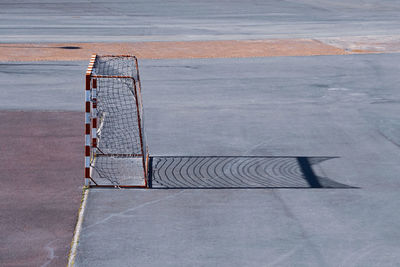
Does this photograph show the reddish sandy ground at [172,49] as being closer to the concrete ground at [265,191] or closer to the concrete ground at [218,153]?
the concrete ground at [218,153]

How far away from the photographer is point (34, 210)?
1208cm

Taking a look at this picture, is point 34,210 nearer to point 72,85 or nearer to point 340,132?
point 340,132

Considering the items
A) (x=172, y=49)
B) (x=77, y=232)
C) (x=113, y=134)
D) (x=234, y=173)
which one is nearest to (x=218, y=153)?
(x=234, y=173)

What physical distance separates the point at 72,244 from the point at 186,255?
189cm

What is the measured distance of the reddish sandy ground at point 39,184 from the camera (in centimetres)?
A: 1055

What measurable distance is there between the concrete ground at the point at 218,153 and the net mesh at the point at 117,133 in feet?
1.81

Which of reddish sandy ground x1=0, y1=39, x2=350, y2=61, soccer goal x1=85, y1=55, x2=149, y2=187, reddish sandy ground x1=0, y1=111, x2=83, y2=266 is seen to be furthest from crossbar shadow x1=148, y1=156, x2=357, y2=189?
reddish sandy ground x1=0, y1=39, x2=350, y2=61

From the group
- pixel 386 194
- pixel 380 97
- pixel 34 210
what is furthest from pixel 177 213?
pixel 380 97

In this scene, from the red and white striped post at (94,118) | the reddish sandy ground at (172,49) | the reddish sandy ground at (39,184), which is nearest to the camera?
the reddish sandy ground at (39,184)

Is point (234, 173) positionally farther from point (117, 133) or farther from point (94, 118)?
point (117, 133)

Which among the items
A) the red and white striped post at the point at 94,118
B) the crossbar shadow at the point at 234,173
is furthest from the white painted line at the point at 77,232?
the red and white striped post at the point at 94,118

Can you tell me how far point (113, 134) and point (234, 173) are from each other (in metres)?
4.29

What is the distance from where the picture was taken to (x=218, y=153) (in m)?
15.6

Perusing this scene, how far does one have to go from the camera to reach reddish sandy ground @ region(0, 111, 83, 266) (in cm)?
1055
